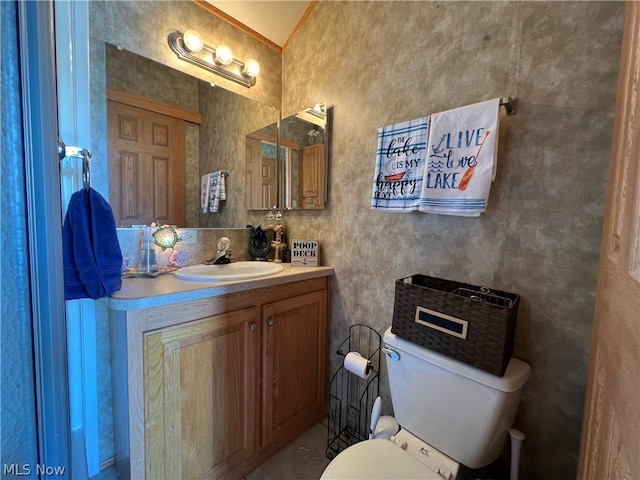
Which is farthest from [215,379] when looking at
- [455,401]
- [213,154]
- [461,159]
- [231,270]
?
[461,159]

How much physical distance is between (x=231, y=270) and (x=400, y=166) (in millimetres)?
1105

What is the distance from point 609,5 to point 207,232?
1931mm

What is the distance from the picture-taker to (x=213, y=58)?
1.68 m

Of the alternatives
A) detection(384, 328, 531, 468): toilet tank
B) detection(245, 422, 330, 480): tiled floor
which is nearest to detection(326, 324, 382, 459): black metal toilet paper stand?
detection(245, 422, 330, 480): tiled floor

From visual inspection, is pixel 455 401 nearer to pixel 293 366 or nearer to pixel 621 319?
pixel 621 319

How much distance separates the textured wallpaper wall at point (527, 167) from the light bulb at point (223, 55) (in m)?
0.84

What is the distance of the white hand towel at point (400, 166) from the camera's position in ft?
3.97

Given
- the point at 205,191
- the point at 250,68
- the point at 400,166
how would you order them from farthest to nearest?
the point at 250,68 → the point at 205,191 → the point at 400,166

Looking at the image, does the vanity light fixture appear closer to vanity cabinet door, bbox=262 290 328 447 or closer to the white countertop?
the white countertop

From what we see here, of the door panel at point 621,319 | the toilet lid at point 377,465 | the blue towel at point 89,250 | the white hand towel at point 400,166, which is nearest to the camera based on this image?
the door panel at point 621,319

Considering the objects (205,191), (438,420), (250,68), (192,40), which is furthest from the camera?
(250,68)

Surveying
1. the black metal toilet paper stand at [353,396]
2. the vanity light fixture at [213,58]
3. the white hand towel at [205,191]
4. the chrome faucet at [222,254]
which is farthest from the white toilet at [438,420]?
the vanity light fixture at [213,58]

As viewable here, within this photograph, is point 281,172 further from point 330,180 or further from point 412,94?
point 412,94

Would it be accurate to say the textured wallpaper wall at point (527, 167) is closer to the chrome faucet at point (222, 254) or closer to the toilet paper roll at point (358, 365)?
the toilet paper roll at point (358, 365)
